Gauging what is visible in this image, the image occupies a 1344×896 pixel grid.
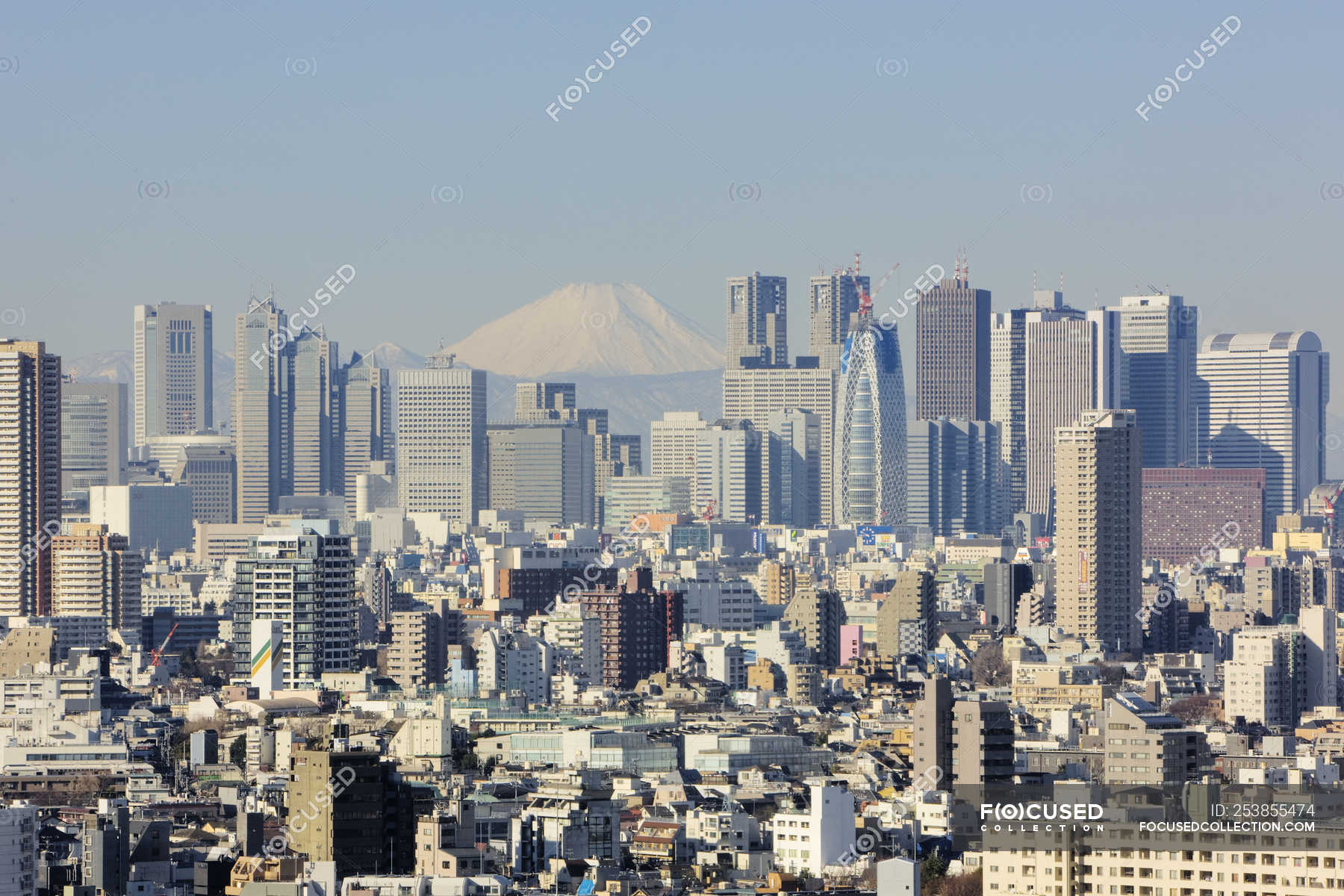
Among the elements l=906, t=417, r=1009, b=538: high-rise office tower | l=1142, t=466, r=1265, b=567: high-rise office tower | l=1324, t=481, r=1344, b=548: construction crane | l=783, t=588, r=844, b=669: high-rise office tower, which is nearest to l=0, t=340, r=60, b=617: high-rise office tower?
l=783, t=588, r=844, b=669: high-rise office tower

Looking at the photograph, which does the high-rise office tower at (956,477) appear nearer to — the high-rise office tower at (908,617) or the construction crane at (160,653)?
the high-rise office tower at (908,617)

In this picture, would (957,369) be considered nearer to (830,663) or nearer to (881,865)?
(830,663)

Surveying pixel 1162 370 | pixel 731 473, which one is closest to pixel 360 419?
pixel 731 473

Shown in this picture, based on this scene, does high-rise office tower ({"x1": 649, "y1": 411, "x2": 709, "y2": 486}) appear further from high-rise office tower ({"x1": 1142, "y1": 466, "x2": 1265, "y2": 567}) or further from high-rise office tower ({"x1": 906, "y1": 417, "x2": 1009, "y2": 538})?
high-rise office tower ({"x1": 1142, "y1": 466, "x2": 1265, "y2": 567})

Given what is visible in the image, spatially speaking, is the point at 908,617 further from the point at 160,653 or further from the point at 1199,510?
the point at 1199,510

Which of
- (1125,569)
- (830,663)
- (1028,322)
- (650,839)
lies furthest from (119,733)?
(1028,322)

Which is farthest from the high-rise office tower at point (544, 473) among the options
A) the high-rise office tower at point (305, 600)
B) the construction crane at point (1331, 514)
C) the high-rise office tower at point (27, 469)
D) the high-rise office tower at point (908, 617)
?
the high-rise office tower at point (305, 600)

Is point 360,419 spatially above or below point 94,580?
above
